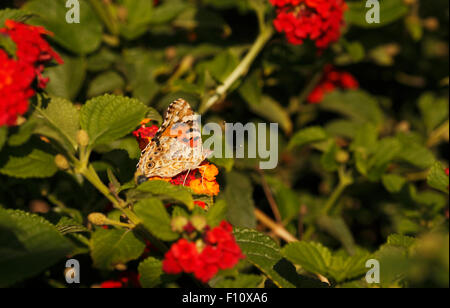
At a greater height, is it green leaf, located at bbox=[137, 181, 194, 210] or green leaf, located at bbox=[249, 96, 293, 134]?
green leaf, located at bbox=[249, 96, 293, 134]

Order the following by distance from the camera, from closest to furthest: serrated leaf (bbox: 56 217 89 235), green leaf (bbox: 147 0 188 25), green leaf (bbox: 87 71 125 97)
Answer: serrated leaf (bbox: 56 217 89 235) → green leaf (bbox: 87 71 125 97) → green leaf (bbox: 147 0 188 25)

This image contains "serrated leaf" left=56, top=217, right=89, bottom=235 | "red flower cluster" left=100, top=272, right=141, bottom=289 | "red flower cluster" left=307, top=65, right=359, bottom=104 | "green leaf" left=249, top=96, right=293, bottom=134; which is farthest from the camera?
"red flower cluster" left=307, top=65, right=359, bottom=104

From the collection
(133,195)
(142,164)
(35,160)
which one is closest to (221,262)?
(133,195)

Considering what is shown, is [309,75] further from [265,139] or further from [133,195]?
[133,195]

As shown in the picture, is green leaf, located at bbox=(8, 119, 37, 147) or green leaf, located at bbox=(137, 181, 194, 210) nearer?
green leaf, located at bbox=(137, 181, 194, 210)

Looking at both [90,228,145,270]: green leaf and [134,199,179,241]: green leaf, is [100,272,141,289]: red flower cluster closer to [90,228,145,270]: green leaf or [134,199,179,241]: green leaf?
[90,228,145,270]: green leaf

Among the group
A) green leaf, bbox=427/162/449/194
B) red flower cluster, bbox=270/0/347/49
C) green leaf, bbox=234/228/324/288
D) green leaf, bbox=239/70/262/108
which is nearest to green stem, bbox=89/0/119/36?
green leaf, bbox=239/70/262/108

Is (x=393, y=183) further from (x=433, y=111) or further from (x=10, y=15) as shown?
(x=10, y=15)
